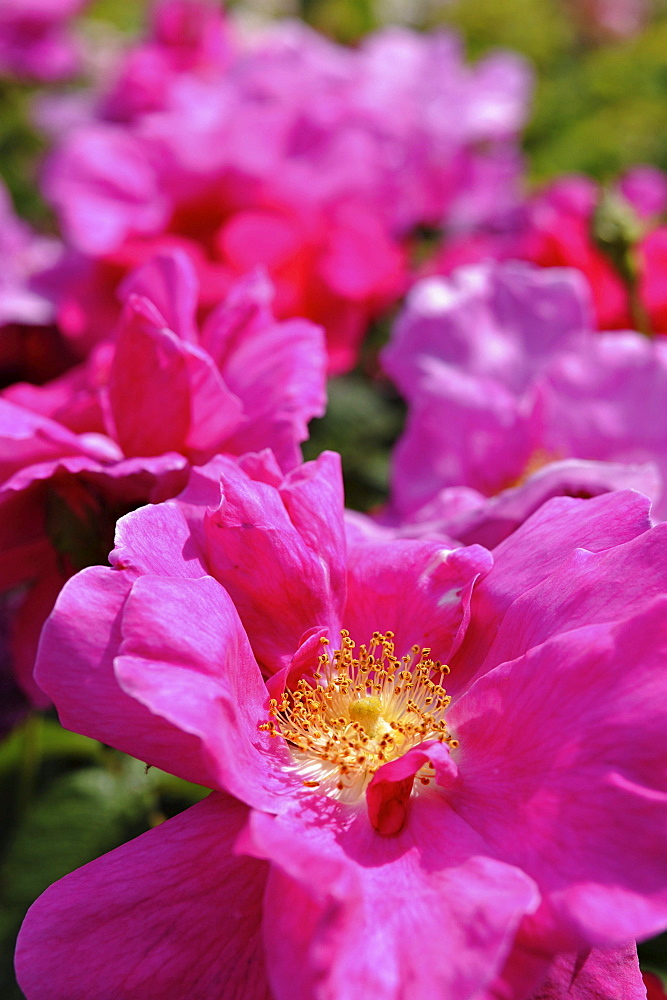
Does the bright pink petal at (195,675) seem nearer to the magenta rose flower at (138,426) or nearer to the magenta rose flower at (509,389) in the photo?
the magenta rose flower at (138,426)

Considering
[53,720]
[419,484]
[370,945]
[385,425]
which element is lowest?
[53,720]

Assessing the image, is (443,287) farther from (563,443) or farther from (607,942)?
(607,942)

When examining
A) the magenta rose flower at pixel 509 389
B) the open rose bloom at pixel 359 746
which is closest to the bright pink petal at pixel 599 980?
the open rose bloom at pixel 359 746

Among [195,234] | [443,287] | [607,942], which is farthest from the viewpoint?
[195,234]

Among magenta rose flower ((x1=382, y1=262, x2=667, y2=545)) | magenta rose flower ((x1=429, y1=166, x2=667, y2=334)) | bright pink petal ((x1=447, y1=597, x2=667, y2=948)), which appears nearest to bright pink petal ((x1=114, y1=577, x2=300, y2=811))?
bright pink petal ((x1=447, y1=597, x2=667, y2=948))

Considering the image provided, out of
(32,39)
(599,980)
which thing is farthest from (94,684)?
(32,39)

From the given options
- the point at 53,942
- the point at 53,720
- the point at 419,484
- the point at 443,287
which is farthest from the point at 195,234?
the point at 53,942

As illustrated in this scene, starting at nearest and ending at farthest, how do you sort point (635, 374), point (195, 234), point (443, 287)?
point (635, 374)
point (443, 287)
point (195, 234)
